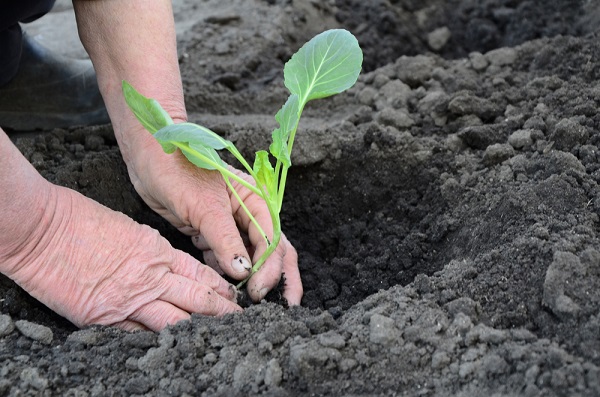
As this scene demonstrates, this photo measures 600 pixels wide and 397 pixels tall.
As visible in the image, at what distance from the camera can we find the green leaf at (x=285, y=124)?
1.75 meters

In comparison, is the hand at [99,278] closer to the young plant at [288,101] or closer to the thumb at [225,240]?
the thumb at [225,240]

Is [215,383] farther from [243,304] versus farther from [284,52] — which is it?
[284,52]

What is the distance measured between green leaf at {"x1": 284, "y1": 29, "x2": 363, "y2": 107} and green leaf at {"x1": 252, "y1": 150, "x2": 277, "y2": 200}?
0.20 m

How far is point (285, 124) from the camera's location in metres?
1.77

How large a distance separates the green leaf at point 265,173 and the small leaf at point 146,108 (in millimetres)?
245

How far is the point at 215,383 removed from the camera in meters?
1.55

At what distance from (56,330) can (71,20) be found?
2.48 m

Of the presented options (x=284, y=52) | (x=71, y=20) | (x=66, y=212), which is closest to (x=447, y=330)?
(x=66, y=212)

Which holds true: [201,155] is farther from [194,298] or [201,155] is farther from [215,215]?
[194,298]

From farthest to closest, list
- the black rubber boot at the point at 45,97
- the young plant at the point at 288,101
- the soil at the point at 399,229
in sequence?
the black rubber boot at the point at 45,97
the young plant at the point at 288,101
the soil at the point at 399,229

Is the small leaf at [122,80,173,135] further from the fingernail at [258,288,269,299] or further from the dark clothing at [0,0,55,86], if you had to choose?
the dark clothing at [0,0,55,86]

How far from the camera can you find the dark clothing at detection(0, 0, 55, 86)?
2475 mm

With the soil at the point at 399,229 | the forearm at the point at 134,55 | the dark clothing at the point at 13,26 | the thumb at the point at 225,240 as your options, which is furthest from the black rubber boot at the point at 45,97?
the thumb at the point at 225,240

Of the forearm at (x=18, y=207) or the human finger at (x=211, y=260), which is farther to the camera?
the human finger at (x=211, y=260)
